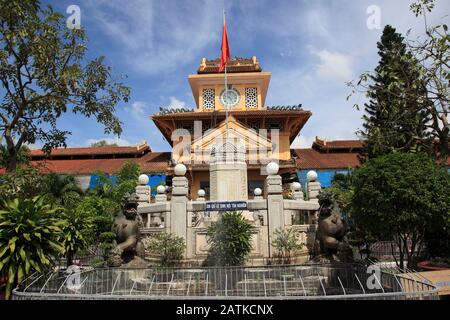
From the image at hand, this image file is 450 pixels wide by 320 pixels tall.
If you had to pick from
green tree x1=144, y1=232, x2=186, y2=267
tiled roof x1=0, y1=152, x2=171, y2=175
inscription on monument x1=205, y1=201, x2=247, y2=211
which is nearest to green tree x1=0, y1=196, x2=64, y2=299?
green tree x1=144, y1=232, x2=186, y2=267

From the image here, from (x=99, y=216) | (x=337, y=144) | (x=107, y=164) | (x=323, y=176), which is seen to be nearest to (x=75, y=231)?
(x=99, y=216)

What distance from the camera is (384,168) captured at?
930 centimetres

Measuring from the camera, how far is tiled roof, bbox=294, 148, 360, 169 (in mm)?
27625

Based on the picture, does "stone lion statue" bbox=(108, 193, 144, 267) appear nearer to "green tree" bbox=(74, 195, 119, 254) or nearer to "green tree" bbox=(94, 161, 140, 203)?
"green tree" bbox=(74, 195, 119, 254)

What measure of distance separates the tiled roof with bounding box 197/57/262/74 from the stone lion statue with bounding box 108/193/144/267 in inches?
840

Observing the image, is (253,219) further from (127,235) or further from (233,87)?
(233,87)

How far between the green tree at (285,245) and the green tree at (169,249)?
2.74 meters

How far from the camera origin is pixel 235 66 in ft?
96.5

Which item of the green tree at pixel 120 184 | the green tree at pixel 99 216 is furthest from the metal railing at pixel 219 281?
the green tree at pixel 120 184
